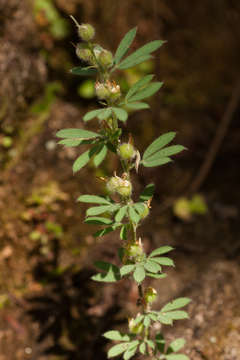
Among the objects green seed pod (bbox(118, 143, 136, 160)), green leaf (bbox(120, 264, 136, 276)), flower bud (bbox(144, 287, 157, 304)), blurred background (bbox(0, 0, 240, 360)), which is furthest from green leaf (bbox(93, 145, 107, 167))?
blurred background (bbox(0, 0, 240, 360))

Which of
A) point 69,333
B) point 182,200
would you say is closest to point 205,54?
point 182,200

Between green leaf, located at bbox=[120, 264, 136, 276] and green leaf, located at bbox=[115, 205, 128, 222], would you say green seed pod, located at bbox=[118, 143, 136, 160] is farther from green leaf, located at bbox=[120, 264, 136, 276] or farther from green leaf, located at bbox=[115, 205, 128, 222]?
green leaf, located at bbox=[120, 264, 136, 276]

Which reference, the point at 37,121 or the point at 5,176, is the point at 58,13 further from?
the point at 5,176

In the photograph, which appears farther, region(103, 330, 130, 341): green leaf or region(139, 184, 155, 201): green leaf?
region(103, 330, 130, 341): green leaf

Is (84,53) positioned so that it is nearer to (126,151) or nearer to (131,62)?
(131,62)

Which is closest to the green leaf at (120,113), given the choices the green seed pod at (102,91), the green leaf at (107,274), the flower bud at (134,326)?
the green seed pod at (102,91)

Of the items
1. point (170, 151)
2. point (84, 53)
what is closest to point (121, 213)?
point (170, 151)
